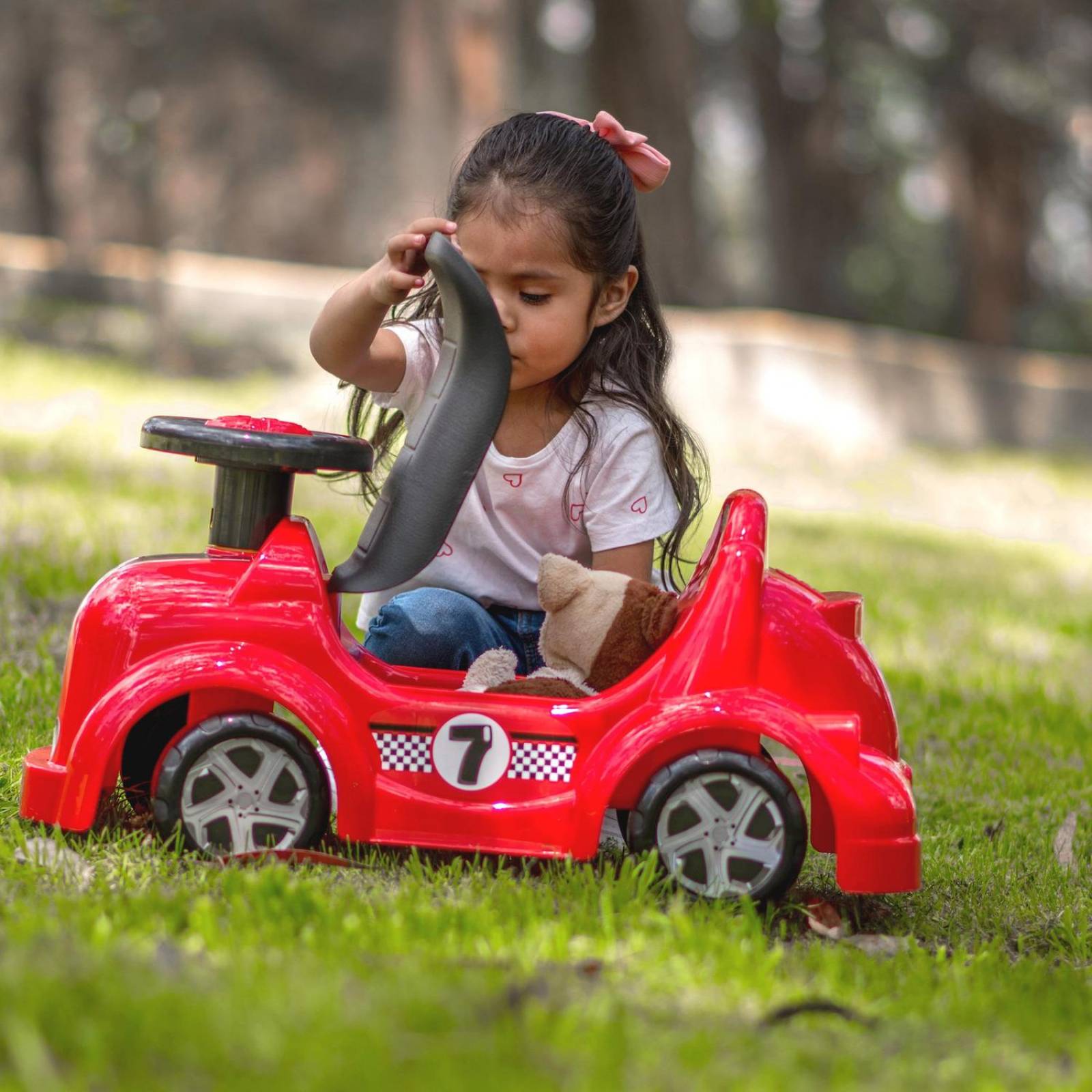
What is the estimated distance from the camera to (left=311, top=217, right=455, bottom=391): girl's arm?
236cm

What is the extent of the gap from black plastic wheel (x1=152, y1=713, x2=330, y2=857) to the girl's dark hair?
2.34 feet

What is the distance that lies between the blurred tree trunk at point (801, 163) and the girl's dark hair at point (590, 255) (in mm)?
15597

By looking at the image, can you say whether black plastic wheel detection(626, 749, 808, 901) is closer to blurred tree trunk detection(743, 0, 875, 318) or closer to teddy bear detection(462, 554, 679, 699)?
teddy bear detection(462, 554, 679, 699)

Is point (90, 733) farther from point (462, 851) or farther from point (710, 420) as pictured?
point (710, 420)

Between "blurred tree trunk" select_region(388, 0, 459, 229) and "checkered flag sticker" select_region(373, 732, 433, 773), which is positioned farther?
"blurred tree trunk" select_region(388, 0, 459, 229)

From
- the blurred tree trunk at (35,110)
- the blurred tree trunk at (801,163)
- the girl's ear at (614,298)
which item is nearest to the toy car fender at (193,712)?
the girl's ear at (614,298)

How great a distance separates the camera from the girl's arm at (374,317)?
2363 mm

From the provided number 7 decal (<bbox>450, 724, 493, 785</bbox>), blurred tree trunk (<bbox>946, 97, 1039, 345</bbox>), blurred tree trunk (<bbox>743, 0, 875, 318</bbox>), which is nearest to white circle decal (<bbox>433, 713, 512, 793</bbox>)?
number 7 decal (<bbox>450, 724, 493, 785</bbox>)

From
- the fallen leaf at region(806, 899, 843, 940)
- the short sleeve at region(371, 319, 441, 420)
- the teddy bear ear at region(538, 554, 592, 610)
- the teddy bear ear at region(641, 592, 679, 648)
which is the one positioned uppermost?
the short sleeve at region(371, 319, 441, 420)

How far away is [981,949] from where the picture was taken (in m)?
2.14

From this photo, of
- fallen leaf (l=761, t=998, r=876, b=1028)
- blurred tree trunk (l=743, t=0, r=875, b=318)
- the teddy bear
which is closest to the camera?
fallen leaf (l=761, t=998, r=876, b=1028)

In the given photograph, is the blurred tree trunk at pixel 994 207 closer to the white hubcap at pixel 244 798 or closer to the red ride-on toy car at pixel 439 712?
the red ride-on toy car at pixel 439 712

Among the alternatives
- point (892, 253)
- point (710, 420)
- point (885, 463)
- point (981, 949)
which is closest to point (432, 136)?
point (710, 420)

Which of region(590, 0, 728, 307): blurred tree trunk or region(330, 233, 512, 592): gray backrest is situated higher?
region(590, 0, 728, 307): blurred tree trunk
